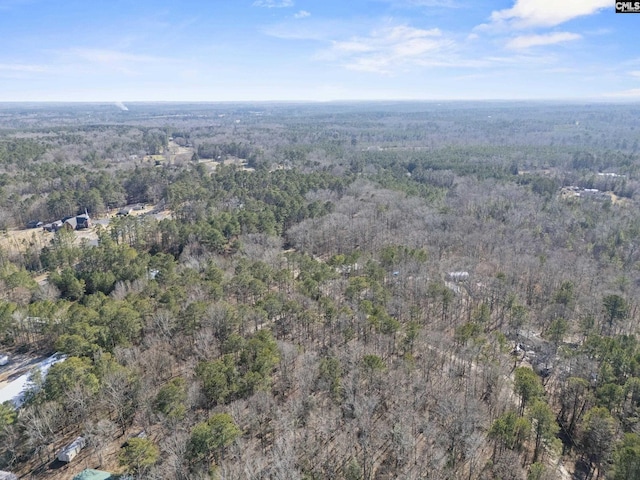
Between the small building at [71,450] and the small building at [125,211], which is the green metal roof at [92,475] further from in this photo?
the small building at [125,211]

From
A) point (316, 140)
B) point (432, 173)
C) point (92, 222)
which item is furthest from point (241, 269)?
point (316, 140)

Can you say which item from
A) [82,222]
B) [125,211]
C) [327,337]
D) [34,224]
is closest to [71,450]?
[327,337]

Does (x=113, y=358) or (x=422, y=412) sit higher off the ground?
(x=113, y=358)

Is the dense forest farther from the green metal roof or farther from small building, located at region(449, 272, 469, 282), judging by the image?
the green metal roof

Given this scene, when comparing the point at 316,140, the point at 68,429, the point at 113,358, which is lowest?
the point at 68,429

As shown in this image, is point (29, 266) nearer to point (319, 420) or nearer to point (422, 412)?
point (319, 420)

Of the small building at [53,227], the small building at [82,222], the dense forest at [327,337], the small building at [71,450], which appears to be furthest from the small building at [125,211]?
the small building at [71,450]

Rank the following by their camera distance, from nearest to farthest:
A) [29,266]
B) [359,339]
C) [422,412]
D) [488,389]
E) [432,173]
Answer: [422,412] < [488,389] < [359,339] < [29,266] < [432,173]
